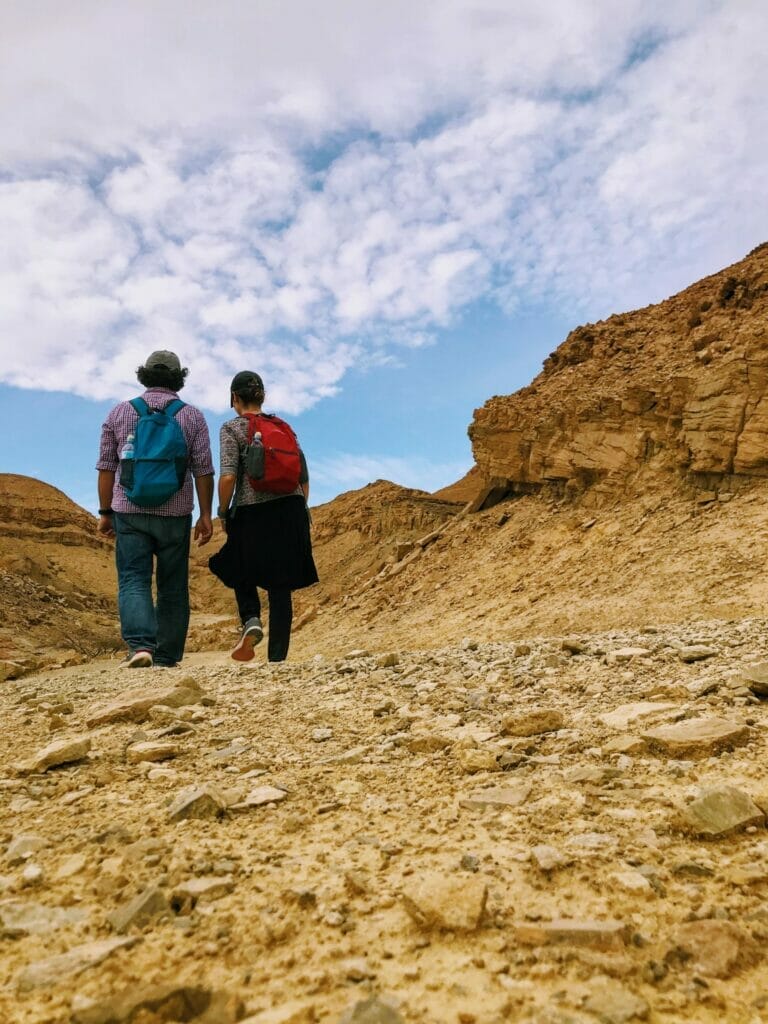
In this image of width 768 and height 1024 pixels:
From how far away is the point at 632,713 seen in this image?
3.20 metres

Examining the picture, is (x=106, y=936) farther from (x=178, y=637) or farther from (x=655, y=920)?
(x=178, y=637)

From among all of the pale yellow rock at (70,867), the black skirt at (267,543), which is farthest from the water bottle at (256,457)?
the pale yellow rock at (70,867)

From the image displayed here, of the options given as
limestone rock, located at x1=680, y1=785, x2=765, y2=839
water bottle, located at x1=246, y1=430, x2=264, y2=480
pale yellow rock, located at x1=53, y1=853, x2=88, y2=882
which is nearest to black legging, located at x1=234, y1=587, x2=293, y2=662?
water bottle, located at x1=246, y1=430, x2=264, y2=480

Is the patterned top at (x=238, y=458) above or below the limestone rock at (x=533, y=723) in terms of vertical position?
above

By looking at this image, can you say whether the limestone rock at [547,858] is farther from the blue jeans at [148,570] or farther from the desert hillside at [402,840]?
the blue jeans at [148,570]

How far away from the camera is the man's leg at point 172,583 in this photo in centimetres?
585

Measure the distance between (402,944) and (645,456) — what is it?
13329mm

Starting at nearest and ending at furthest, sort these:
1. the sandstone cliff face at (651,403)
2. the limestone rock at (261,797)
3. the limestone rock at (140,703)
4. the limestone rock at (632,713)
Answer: the limestone rock at (261,797) < the limestone rock at (632,713) < the limestone rock at (140,703) < the sandstone cliff face at (651,403)

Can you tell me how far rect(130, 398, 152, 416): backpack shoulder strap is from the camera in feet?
18.9

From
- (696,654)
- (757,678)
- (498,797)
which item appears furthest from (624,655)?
(498,797)

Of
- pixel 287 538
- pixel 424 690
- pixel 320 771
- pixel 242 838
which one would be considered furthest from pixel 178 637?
pixel 242 838

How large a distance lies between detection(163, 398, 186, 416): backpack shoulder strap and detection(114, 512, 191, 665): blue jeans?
875 mm

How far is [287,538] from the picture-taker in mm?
5902

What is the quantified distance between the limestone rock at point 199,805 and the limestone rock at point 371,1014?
112cm
